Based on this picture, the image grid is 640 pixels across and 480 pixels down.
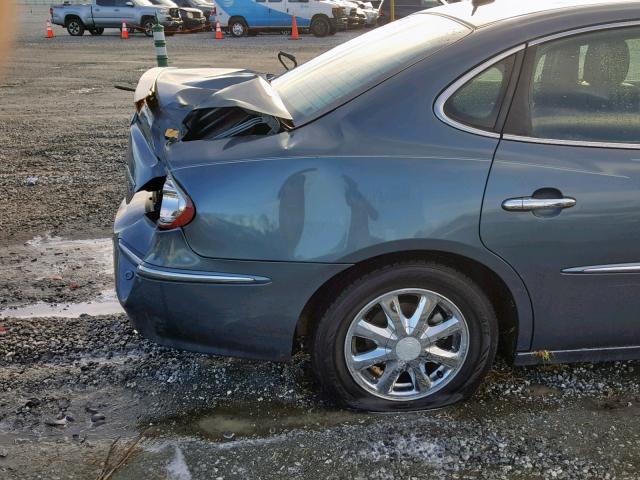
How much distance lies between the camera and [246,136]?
2619 mm

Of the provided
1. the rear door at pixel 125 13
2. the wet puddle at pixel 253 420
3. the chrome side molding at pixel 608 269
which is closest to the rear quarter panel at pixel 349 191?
the chrome side molding at pixel 608 269

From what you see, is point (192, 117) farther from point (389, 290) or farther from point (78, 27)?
point (78, 27)

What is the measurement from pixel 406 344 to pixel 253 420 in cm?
76

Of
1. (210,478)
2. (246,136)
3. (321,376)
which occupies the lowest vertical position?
(210,478)

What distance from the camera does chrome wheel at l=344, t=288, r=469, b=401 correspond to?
106 inches

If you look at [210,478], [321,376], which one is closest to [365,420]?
[321,376]

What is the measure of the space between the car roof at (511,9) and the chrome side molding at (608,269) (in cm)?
106

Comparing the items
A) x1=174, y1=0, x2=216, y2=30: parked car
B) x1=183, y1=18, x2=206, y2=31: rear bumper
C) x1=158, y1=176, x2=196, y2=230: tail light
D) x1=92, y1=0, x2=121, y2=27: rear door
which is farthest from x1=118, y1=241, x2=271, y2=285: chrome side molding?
x1=174, y1=0, x2=216, y2=30: parked car

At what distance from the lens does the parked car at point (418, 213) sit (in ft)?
8.11

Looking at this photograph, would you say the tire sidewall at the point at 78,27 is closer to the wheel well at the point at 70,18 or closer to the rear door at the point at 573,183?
the wheel well at the point at 70,18

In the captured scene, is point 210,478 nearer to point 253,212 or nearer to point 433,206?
point 253,212

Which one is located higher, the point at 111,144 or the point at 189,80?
the point at 189,80

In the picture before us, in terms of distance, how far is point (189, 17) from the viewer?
24.7 meters

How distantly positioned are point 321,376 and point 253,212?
0.81m
